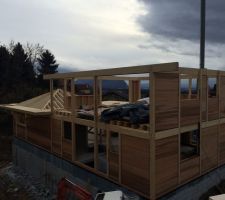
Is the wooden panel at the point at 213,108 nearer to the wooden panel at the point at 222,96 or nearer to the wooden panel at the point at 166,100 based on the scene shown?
the wooden panel at the point at 222,96

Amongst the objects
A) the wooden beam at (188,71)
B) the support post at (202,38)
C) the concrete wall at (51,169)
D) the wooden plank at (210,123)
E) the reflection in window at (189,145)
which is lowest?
the concrete wall at (51,169)

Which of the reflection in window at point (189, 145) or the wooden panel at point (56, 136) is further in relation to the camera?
the wooden panel at point (56, 136)

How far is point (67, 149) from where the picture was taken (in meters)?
16.9

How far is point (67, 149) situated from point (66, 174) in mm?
1477

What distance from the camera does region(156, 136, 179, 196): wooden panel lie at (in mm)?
11781

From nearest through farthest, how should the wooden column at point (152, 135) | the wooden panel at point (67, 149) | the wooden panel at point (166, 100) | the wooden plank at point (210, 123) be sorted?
the wooden column at point (152, 135), the wooden panel at point (166, 100), the wooden plank at point (210, 123), the wooden panel at point (67, 149)

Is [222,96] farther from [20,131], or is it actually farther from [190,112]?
[20,131]

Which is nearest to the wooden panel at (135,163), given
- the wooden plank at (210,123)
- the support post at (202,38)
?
the wooden plank at (210,123)

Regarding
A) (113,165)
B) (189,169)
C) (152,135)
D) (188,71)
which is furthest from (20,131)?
(188,71)

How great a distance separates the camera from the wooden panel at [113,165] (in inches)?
527

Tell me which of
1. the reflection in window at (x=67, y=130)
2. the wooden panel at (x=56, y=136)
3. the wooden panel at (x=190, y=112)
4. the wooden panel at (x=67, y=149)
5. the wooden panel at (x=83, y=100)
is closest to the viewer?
the wooden panel at (x=190, y=112)

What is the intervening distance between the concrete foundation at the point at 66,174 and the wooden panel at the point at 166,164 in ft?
1.62

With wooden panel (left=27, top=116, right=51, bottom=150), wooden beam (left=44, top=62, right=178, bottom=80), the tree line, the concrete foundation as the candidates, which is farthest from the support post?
the tree line

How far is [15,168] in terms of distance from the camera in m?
23.8
